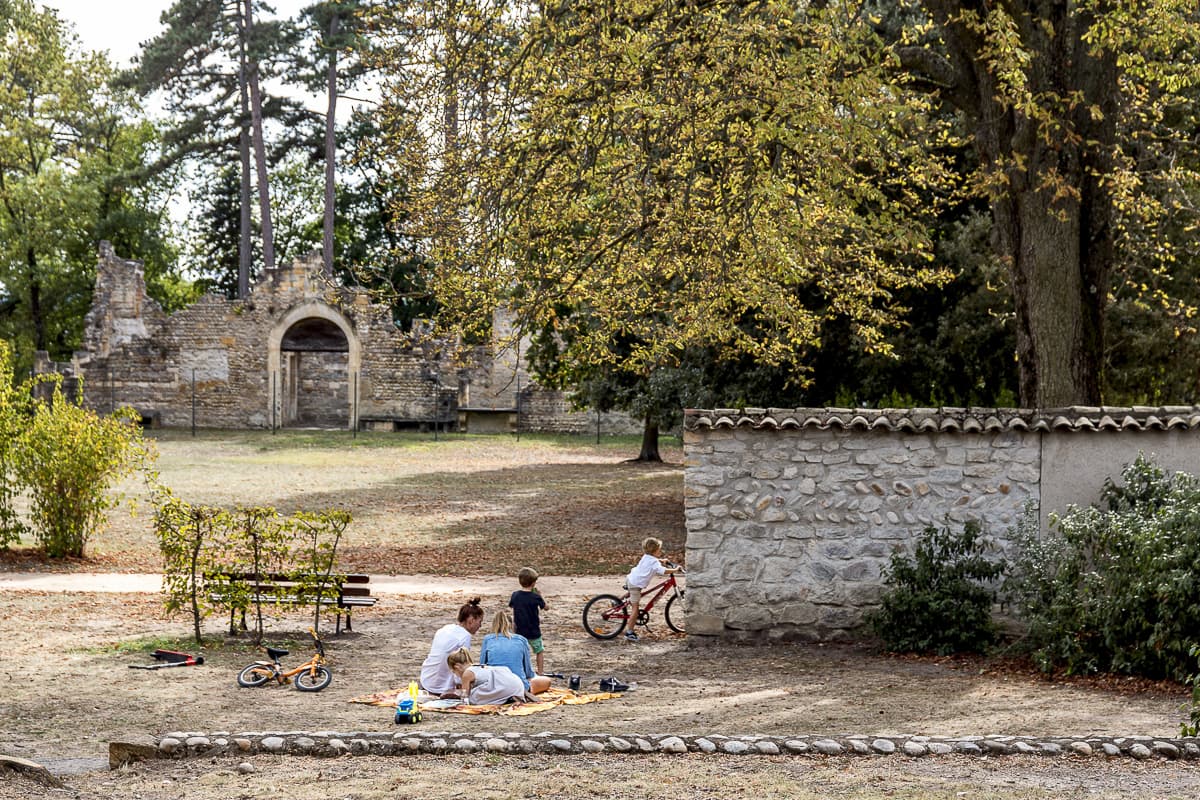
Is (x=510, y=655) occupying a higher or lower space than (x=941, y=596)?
lower

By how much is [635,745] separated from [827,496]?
4592 millimetres

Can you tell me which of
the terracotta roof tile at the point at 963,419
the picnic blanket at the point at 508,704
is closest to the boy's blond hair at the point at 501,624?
the picnic blanket at the point at 508,704

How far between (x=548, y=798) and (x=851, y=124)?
7560mm

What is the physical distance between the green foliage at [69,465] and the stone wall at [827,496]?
8.02 metres

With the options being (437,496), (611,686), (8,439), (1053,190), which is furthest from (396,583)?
(437,496)

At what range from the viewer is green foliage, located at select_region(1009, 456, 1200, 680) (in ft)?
31.2

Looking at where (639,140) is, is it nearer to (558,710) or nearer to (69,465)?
(558,710)

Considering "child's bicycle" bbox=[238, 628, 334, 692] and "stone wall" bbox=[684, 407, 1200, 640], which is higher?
"stone wall" bbox=[684, 407, 1200, 640]

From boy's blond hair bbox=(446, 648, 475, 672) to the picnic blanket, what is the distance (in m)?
0.28

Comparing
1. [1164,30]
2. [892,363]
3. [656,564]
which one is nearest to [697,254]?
[656,564]

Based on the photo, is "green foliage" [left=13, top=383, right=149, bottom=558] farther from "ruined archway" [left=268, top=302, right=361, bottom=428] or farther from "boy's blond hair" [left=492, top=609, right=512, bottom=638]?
"ruined archway" [left=268, top=302, right=361, bottom=428]

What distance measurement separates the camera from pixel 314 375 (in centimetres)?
5116

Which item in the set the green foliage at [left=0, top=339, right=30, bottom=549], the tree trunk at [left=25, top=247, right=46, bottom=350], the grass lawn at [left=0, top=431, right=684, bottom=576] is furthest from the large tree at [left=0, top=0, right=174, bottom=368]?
the green foliage at [left=0, top=339, right=30, bottom=549]

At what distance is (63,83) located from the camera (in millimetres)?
49812
